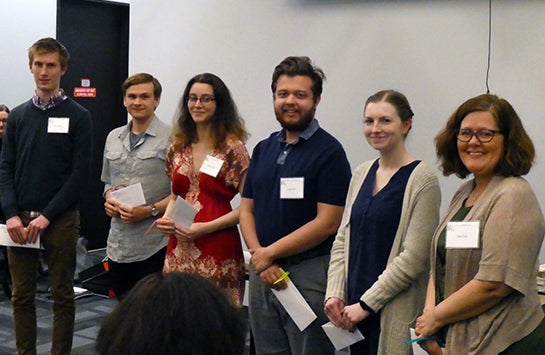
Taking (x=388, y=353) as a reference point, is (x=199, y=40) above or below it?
above

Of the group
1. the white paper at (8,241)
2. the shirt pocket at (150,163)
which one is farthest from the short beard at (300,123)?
the white paper at (8,241)

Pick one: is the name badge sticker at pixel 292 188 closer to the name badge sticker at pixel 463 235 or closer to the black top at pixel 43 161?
the name badge sticker at pixel 463 235

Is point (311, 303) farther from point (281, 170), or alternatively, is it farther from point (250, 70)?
point (250, 70)

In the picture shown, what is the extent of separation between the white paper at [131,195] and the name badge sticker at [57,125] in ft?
1.44

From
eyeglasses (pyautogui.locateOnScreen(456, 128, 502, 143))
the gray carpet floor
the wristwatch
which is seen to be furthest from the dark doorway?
eyeglasses (pyautogui.locateOnScreen(456, 128, 502, 143))

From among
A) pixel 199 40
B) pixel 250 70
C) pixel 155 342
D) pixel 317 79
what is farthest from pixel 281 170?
pixel 199 40

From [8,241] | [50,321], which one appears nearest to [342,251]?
[8,241]

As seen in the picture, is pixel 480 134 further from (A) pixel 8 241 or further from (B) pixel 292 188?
(A) pixel 8 241

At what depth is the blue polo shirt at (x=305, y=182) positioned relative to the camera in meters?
2.67

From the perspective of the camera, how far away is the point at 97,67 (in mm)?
6832

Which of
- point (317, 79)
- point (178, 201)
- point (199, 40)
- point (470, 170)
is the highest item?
point (199, 40)

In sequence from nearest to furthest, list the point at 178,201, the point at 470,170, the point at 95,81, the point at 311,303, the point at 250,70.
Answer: the point at 470,170 → the point at 311,303 → the point at 178,201 → the point at 250,70 → the point at 95,81

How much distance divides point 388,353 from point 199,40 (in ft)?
10.1

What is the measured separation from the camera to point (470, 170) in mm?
2199
